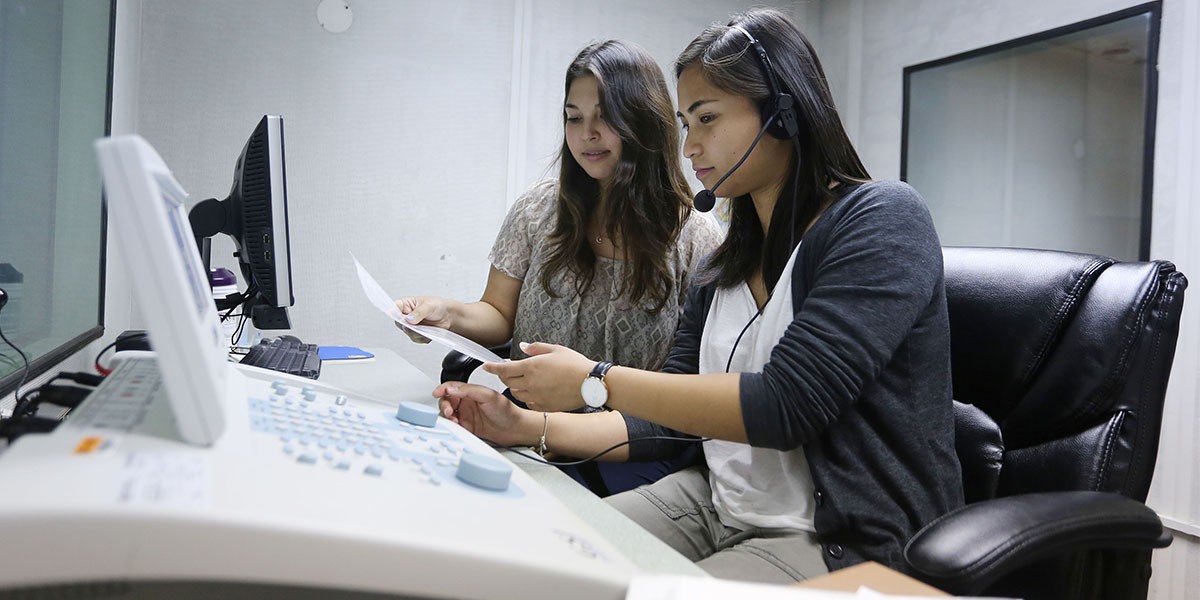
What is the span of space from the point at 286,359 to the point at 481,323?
52 centimetres

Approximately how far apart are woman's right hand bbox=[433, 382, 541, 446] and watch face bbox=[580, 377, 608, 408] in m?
0.13

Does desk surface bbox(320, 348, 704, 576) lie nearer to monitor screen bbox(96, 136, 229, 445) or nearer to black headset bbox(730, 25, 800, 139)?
monitor screen bbox(96, 136, 229, 445)

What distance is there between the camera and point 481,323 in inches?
72.6

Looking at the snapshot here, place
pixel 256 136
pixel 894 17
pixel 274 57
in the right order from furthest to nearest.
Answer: pixel 894 17 → pixel 274 57 → pixel 256 136

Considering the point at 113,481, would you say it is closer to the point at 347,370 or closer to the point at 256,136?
the point at 256,136

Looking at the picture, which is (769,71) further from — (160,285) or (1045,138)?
(1045,138)

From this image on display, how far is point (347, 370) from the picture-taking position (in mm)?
1606

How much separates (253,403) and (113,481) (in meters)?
0.27

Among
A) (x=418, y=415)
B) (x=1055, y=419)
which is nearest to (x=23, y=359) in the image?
(x=418, y=415)

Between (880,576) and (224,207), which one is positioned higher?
(224,207)

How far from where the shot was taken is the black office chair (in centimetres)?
80

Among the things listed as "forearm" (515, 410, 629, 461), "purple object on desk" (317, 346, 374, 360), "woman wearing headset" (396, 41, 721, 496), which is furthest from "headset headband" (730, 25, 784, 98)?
"purple object on desk" (317, 346, 374, 360)

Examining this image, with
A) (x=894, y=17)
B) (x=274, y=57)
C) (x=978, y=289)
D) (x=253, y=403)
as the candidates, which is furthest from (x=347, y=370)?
(x=894, y=17)

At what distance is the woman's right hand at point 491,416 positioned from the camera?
1063 millimetres
